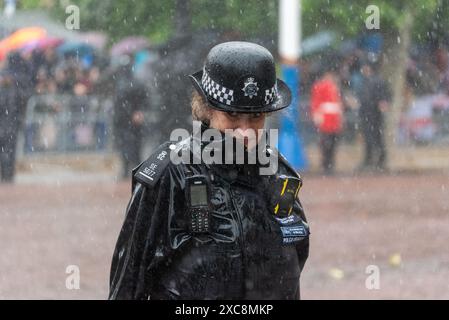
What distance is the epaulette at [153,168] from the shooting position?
11.9 ft

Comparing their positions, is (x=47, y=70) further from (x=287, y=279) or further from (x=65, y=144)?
(x=287, y=279)

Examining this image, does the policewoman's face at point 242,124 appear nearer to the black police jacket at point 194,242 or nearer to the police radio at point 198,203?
the black police jacket at point 194,242

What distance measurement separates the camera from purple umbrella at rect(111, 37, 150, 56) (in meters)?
18.7

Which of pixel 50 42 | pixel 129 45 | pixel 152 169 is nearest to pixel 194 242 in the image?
pixel 152 169

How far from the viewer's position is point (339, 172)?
19.1 m

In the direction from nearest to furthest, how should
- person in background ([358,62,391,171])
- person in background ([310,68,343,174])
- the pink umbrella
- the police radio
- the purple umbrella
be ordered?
the police radio, the purple umbrella, person in background ([310,68,343,174]), person in background ([358,62,391,171]), the pink umbrella

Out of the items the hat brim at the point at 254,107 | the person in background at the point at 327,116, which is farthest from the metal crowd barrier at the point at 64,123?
the hat brim at the point at 254,107

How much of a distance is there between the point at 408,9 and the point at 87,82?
225 inches

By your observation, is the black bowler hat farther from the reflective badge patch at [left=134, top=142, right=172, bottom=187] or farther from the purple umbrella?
the purple umbrella

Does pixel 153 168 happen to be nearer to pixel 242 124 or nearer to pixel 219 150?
pixel 219 150

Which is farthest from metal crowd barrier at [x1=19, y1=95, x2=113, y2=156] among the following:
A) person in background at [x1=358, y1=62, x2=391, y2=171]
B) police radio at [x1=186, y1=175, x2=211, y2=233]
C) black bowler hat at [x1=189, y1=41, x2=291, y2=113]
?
police radio at [x1=186, y1=175, x2=211, y2=233]

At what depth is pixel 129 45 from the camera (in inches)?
749

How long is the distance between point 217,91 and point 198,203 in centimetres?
39
